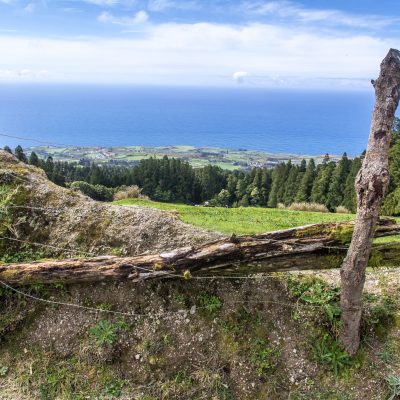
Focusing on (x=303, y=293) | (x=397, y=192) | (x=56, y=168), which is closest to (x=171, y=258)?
(x=303, y=293)

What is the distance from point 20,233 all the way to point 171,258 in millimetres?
6273

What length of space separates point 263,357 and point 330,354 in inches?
66.4

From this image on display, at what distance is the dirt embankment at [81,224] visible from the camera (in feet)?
39.0

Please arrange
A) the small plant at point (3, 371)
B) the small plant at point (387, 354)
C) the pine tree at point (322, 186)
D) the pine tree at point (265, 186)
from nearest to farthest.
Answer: the small plant at point (387, 354)
the small plant at point (3, 371)
the pine tree at point (322, 186)
the pine tree at point (265, 186)

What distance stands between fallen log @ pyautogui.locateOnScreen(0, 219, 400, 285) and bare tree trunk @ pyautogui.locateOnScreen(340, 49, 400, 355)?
3.49 ft

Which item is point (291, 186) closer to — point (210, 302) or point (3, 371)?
point (210, 302)

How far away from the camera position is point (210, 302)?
391 inches

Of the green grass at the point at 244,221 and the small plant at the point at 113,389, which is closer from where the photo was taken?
the small plant at the point at 113,389

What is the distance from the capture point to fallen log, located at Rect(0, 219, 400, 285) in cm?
892

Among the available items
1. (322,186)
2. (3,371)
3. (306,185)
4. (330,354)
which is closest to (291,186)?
(306,185)

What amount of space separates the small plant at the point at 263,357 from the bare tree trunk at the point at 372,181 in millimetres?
2238

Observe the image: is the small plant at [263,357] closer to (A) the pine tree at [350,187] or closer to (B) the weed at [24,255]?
(B) the weed at [24,255]

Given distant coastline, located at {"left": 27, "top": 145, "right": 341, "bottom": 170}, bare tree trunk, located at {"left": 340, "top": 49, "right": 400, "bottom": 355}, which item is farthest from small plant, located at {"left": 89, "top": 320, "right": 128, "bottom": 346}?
distant coastline, located at {"left": 27, "top": 145, "right": 341, "bottom": 170}

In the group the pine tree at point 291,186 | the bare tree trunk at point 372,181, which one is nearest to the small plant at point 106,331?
the bare tree trunk at point 372,181
